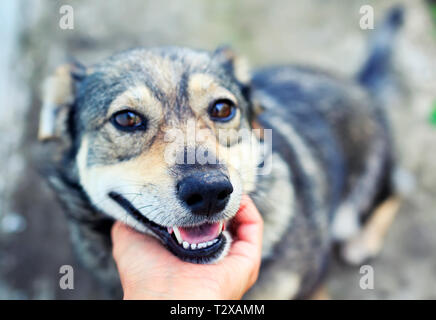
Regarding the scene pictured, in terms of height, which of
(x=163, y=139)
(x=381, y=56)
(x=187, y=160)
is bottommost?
(x=187, y=160)

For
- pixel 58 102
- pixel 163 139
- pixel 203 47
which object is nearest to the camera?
pixel 163 139

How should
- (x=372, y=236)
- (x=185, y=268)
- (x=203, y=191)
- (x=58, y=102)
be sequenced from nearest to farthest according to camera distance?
(x=203, y=191)
(x=185, y=268)
(x=58, y=102)
(x=372, y=236)

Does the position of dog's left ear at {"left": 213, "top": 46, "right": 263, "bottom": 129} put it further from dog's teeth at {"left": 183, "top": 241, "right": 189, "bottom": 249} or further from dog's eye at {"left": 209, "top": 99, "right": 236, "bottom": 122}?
dog's teeth at {"left": 183, "top": 241, "right": 189, "bottom": 249}

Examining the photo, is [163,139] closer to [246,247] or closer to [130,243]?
[130,243]

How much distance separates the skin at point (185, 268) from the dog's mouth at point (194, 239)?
1.8 inches

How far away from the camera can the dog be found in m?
2.13

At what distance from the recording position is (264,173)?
2.74m

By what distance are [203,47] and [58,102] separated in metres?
3.84

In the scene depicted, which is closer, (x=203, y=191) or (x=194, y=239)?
(x=203, y=191)

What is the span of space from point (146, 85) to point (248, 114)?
0.84m

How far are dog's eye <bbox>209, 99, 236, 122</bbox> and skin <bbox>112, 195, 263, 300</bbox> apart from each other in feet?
1.86

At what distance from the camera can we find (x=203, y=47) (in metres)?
6.16

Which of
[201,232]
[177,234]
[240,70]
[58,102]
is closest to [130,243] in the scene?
[177,234]
